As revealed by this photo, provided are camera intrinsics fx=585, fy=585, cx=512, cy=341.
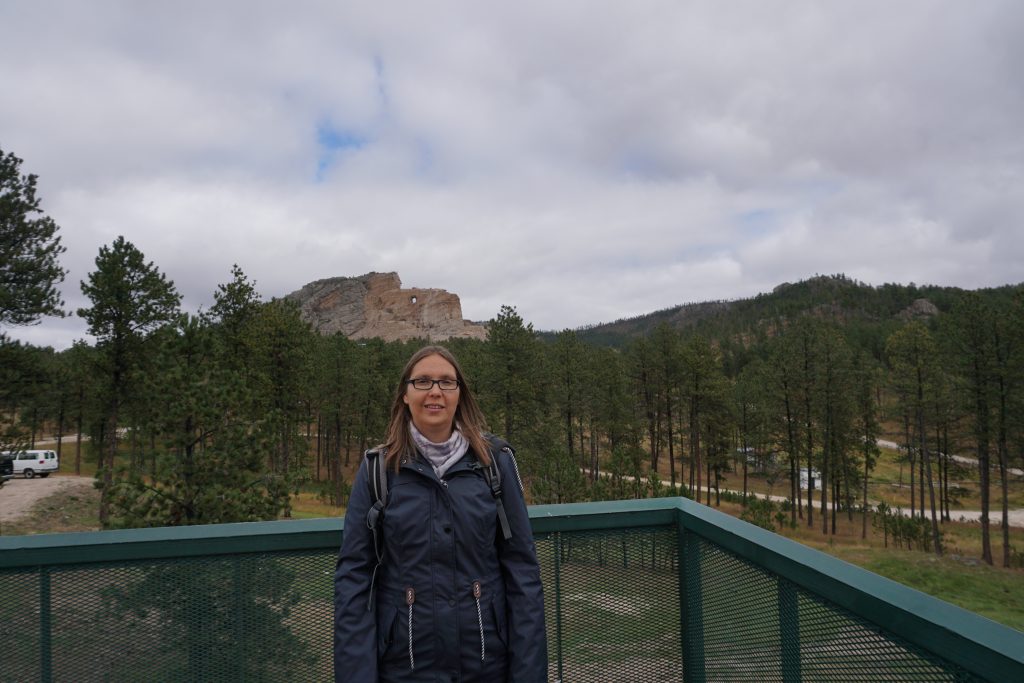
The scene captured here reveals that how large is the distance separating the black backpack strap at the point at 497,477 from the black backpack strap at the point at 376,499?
0.35 m

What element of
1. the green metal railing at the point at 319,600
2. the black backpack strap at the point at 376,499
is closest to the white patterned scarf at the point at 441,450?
the black backpack strap at the point at 376,499

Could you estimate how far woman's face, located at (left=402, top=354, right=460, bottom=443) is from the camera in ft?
7.06

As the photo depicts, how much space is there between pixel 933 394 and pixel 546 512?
102 ft

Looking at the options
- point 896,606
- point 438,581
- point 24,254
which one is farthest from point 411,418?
point 24,254

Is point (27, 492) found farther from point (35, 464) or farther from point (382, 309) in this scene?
point (382, 309)

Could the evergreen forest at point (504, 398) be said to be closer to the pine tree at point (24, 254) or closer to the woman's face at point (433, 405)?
the pine tree at point (24, 254)

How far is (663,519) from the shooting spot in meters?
2.62

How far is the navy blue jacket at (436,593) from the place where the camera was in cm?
185

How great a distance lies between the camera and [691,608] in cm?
250

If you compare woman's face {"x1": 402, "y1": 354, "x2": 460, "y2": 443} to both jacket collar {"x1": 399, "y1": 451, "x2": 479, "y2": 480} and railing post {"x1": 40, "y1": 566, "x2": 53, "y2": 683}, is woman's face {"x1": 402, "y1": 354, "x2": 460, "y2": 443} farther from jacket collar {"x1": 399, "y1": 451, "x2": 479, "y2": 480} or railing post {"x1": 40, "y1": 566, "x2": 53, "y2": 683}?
railing post {"x1": 40, "y1": 566, "x2": 53, "y2": 683}

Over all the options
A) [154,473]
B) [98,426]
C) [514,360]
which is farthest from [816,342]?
[98,426]

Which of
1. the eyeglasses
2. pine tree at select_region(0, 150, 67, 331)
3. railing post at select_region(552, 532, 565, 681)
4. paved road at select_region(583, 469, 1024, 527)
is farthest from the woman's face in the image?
paved road at select_region(583, 469, 1024, 527)

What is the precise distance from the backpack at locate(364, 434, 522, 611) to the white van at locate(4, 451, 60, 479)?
38.1 m

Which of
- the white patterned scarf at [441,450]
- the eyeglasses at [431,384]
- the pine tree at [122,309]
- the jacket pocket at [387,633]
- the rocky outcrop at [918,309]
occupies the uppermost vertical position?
the rocky outcrop at [918,309]
